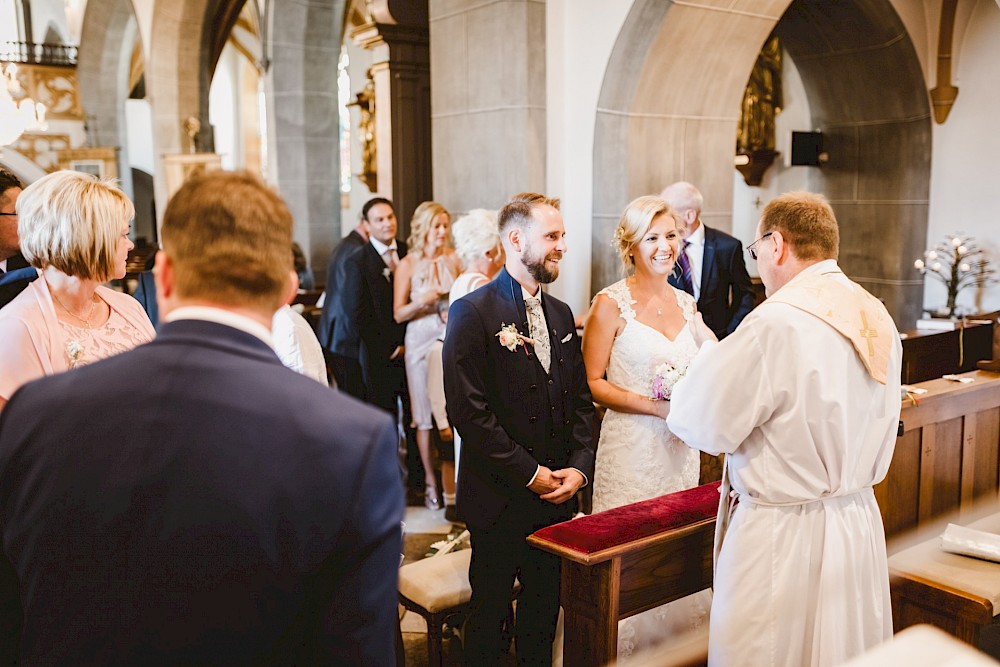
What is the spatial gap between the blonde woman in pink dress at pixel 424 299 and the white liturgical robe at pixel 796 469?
3.00 meters

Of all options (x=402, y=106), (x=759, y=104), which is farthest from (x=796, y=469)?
(x=759, y=104)

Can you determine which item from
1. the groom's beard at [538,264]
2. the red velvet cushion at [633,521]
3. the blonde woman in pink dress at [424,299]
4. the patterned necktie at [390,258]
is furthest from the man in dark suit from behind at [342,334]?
the red velvet cushion at [633,521]

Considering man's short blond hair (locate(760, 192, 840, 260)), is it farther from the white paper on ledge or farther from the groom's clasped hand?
the white paper on ledge

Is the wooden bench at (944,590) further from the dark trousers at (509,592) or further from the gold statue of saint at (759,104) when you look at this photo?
the gold statue of saint at (759,104)

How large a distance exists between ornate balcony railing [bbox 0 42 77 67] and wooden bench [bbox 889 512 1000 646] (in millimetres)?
18728

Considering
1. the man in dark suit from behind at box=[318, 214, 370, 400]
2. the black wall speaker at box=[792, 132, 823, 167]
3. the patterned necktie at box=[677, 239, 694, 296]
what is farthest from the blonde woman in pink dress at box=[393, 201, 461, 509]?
the black wall speaker at box=[792, 132, 823, 167]

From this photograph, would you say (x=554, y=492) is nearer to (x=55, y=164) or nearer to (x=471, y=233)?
(x=471, y=233)

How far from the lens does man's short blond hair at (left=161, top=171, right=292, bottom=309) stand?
125 centimetres

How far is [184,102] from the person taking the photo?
13.9m

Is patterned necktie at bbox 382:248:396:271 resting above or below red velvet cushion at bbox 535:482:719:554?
above

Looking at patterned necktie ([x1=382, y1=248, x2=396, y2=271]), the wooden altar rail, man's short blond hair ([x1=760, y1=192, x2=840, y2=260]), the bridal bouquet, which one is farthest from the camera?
patterned necktie ([x1=382, y1=248, x2=396, y2=271])

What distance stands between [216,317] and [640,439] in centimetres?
255

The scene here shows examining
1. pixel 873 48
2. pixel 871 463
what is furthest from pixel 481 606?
pixel 873 48

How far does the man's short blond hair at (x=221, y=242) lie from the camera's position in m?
1.25
